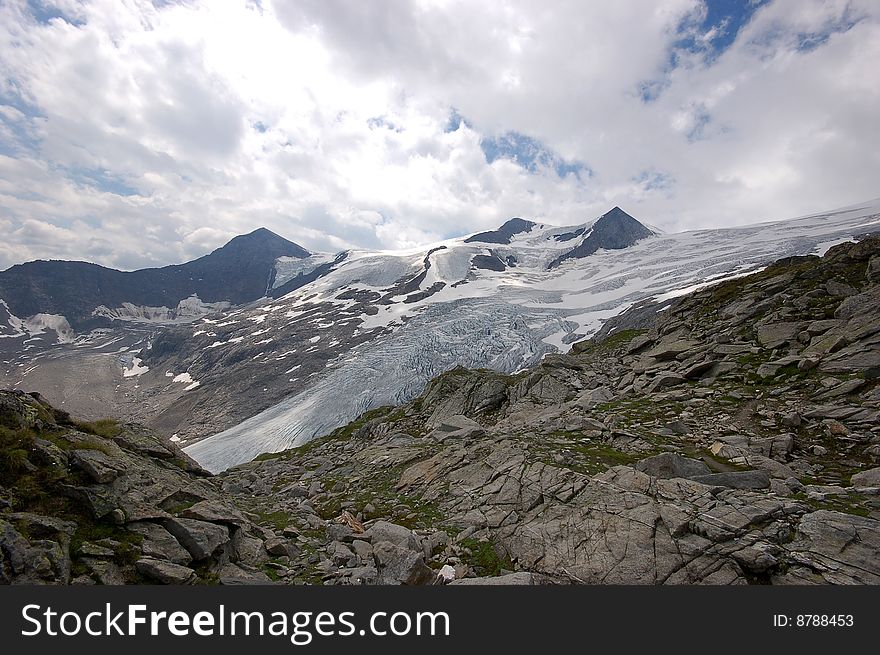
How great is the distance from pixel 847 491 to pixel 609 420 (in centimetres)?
781

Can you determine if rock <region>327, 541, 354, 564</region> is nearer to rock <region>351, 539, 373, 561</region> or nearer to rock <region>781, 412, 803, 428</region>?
rock <region>351, 539, 373, 561</region>

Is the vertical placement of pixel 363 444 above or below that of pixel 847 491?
below

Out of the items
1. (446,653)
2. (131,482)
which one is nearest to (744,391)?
(446,653)

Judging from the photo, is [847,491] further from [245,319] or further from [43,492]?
[245,319]

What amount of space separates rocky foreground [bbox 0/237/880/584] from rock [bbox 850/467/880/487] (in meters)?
0.06

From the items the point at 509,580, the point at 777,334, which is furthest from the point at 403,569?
the point at 777,334

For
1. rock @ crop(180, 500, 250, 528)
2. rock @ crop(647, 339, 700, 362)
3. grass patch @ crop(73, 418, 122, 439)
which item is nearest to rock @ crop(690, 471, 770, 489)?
rock @ crop(180, 500, 250, 528)

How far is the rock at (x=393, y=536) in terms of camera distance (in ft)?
30.7

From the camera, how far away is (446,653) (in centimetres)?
598

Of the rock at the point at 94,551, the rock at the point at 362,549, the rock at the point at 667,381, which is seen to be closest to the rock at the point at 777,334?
the rock at the point at 667,381

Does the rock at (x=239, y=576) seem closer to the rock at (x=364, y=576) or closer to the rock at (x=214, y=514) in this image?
the rock at (x=214, y=514)

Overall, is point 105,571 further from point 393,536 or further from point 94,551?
point 393,536

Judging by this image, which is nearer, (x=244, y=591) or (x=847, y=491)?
(x=244, y=591)

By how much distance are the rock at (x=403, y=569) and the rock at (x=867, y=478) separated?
9690mm
